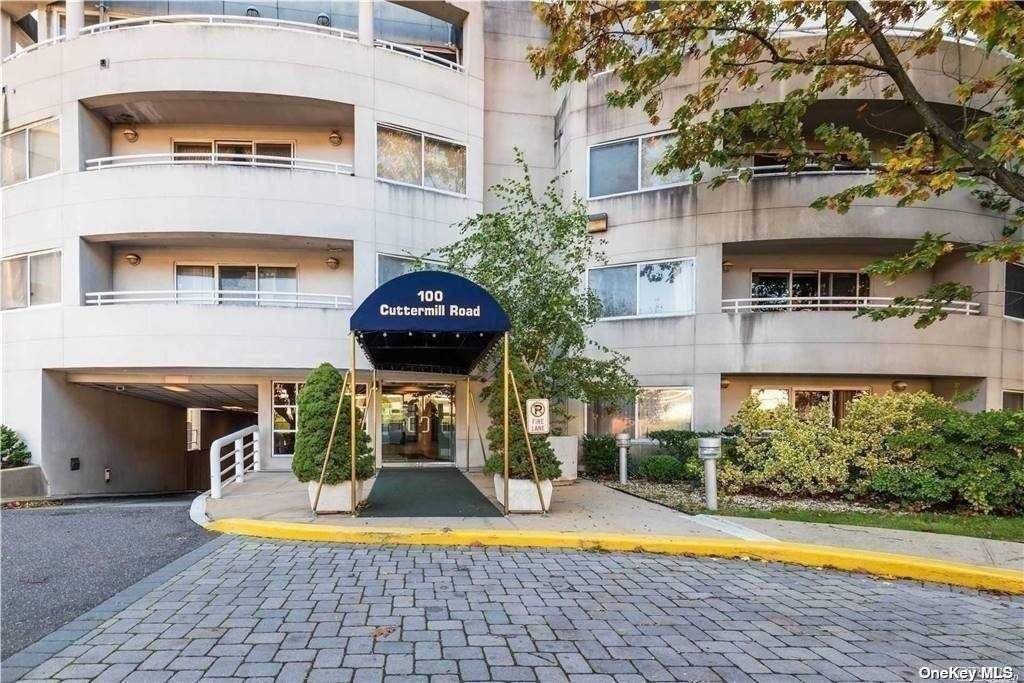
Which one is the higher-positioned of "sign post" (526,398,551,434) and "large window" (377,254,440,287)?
"large window" (377,254,440,287)

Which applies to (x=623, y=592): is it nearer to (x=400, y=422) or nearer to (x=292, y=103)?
(x=400, y=422)

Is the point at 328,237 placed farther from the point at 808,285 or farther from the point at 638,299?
the point at 808,285

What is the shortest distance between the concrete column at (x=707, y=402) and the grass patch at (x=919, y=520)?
3.69 m

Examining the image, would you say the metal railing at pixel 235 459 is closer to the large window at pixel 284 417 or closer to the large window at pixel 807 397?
the large window at pixel 284 417

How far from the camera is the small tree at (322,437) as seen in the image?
753cm

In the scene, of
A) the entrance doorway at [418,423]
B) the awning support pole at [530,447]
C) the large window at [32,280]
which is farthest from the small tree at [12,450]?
the awning support pole at [530,447]

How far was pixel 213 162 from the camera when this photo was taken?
1167 cm

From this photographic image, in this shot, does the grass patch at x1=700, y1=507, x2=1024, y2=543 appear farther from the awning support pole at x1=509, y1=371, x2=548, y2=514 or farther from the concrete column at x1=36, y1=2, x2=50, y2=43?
the concrete column at x1=36, y1=2, x2=50, y2=43

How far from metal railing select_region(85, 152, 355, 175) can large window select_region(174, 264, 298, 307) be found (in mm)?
2570

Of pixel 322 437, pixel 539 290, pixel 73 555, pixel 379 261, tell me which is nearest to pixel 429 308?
pixel 322 437

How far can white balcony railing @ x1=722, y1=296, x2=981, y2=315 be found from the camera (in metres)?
11.9

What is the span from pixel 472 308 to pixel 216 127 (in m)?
10.5
